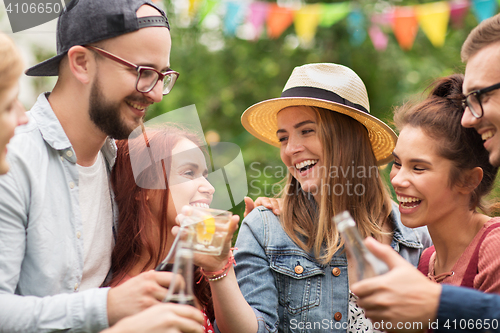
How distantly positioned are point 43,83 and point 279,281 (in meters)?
8.42

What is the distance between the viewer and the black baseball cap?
1.94 m

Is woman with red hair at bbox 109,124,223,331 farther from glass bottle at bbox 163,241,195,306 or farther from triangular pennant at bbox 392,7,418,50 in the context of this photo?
triangular pennant at bbox 392,7,418,50

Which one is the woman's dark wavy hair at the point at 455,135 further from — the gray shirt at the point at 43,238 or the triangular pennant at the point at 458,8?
the triangular pennant at the point at 458,8

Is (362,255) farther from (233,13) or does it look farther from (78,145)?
(233,13)

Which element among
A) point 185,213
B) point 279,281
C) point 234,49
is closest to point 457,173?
point 279,281

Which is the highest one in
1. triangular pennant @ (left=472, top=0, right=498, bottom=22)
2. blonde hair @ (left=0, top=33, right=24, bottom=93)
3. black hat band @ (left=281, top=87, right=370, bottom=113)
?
blonde hair @ (left=0, top=33, right=24, bottom=93)

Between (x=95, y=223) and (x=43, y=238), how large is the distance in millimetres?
350

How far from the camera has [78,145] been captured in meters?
2.01

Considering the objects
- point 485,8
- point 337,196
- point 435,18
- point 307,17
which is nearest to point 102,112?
point 337,196

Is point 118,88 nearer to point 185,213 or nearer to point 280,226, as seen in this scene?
point 185,213

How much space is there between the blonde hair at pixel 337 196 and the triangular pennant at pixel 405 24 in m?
2.97

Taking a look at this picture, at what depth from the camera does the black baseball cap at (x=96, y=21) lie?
76.4 inches

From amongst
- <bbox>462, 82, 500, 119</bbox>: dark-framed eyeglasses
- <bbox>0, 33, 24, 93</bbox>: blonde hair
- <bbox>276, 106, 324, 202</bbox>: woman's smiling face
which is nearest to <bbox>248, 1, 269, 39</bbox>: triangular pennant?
<bbox>276, 106, 324, 202</bbox>: woman's smiling face

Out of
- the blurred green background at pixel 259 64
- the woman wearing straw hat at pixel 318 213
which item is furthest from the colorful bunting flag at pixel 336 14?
the woman wearing straw hat at pixel 318 213
